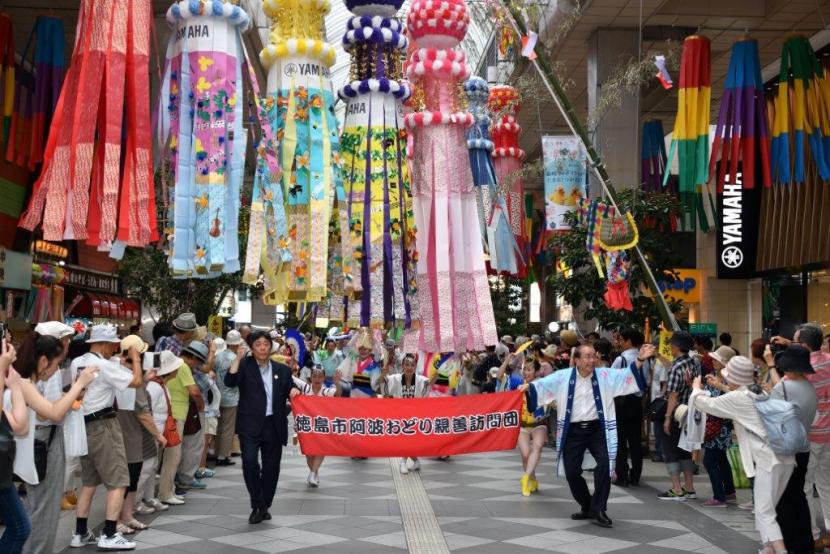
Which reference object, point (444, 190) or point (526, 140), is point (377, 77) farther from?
point (526, 140)

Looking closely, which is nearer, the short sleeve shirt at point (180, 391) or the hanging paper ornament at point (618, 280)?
the short sleeve shirt at point (180, 391)

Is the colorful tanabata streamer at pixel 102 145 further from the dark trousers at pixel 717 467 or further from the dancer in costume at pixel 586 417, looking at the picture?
the dark trousers at pixel 717 467

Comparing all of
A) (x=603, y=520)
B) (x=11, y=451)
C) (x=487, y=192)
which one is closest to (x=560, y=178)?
(x=487, y=192)

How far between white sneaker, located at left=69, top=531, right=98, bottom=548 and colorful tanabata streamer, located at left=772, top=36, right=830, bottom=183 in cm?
886

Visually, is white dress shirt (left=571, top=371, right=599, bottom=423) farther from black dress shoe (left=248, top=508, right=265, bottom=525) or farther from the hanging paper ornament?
the hanging paper ornament

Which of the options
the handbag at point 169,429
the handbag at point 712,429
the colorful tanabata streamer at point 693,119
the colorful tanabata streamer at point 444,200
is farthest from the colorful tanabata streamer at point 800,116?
the handbag at point 169,429

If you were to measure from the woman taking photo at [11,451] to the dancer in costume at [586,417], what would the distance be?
4657 millimetres

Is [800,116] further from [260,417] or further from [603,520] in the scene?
[260,417]

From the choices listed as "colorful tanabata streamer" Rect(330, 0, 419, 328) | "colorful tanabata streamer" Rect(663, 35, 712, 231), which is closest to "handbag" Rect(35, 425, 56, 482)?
"colorful tanabata streamer" Rect(330, 0, 419, 328)

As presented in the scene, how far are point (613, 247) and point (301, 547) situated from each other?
5.82 metres

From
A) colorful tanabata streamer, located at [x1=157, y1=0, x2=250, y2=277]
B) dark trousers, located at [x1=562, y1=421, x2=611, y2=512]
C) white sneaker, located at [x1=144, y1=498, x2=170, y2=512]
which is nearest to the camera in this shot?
colorful tanabata streamer, located at [x1=157, y1=0, x2=250, y2=277]

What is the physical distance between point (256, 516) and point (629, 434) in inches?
176

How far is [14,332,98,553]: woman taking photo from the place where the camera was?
230 inches

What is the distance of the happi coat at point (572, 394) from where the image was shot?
8.50m
